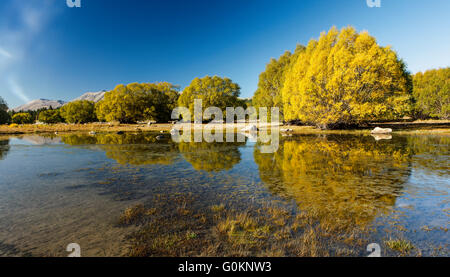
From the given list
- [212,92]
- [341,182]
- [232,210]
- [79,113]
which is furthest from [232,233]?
[79,113]

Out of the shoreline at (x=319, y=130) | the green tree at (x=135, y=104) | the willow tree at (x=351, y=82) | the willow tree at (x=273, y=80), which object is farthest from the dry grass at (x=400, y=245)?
the green tree at (x=135, y=104)

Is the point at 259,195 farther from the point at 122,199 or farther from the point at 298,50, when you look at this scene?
the point at 298,50

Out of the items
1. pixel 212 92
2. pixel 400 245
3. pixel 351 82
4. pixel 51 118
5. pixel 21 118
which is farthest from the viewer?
pixel 21 118

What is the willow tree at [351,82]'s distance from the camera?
32.0m

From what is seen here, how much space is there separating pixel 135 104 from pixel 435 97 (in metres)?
94.8

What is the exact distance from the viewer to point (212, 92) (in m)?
66.1

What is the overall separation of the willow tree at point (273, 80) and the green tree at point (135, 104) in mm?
41258

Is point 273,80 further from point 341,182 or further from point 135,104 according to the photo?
point 135,104

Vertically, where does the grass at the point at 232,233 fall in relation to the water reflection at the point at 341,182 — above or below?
below

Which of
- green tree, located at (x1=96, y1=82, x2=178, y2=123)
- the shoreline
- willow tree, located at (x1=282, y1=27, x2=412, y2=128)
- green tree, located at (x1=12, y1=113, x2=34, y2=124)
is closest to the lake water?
willow tree, located at (x1=282, y1=27, x2=412, y2=128)

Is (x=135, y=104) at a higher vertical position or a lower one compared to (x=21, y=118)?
lower

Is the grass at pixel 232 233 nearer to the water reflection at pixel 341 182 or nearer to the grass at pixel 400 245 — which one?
the grass at pixel 400 245

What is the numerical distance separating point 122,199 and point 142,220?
246cm

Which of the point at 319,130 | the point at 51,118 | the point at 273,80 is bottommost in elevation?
the point at 319,130
